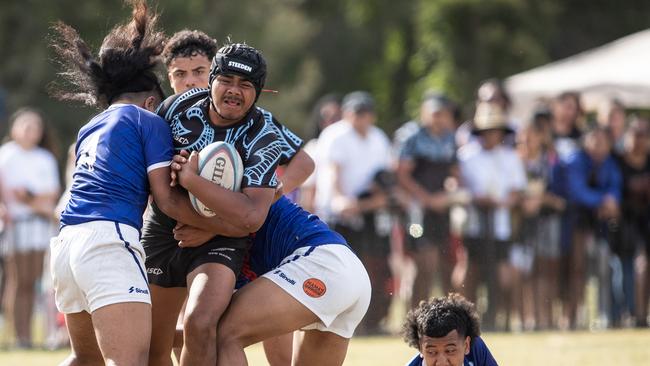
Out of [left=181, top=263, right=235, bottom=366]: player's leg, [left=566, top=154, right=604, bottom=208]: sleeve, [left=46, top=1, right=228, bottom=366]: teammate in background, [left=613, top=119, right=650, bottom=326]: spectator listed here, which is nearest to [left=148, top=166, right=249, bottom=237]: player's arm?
[left=46, top=1, right=228, bottom=366]: teammate in background

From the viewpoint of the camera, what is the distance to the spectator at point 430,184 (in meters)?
12.6

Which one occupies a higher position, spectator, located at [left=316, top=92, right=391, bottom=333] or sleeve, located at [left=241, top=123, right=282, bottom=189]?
spectator, located at [left=316, top=92, right=391, bottom=333]

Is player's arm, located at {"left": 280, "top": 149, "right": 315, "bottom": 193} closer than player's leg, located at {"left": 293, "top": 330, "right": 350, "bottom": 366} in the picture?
No

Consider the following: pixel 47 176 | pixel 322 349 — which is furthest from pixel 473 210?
pixel 322 349

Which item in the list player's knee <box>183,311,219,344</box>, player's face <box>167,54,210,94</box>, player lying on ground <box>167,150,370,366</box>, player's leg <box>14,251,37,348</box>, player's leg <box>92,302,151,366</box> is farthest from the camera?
player's leg <box>14,251,37,348</box>

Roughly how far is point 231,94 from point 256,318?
1.09 meters

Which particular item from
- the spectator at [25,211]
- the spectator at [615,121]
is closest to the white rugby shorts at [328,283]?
the spectator at [25,211]

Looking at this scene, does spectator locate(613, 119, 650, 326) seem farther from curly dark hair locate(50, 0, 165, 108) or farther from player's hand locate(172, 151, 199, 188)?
player's hand locate(172, 151, 199, 188)

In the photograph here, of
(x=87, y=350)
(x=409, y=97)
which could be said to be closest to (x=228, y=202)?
(x=87, y=350)

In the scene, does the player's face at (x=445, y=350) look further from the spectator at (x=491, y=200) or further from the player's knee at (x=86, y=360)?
the spectator at (x=491, y=200)

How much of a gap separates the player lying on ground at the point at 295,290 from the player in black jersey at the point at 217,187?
92mm

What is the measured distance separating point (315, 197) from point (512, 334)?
2.34 metres

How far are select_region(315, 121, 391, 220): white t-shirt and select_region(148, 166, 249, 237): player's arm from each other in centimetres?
614

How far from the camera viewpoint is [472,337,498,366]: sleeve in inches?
268
